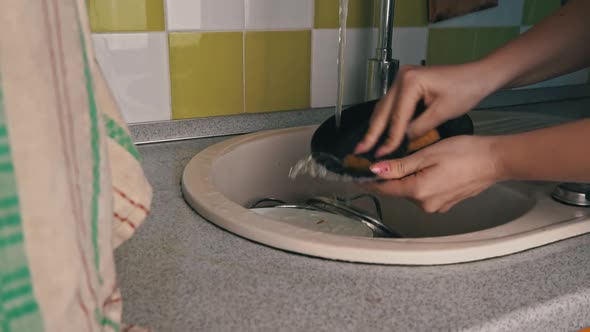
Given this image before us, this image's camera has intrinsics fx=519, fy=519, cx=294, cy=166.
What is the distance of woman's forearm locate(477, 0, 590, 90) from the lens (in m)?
0.74

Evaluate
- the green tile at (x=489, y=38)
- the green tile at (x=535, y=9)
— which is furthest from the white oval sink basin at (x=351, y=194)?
the green tile at (x=535, y=9)

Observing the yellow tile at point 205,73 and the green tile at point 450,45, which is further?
the green tile at point 450,45

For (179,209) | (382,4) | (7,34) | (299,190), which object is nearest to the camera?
(7,34)

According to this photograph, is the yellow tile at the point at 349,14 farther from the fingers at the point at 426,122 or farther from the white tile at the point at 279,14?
the fingers at the point at 426,122

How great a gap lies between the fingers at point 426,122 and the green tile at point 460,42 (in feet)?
1.50

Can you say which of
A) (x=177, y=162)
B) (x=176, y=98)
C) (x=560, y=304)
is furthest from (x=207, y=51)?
(x=560, y=304)

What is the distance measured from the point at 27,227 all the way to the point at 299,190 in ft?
2.47

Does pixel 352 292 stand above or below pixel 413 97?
below

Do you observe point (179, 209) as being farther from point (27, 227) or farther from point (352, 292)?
point (27, 227)

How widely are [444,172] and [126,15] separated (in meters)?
0.57

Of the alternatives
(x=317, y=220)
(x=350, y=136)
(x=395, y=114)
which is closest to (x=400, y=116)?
(x=395, y=114)

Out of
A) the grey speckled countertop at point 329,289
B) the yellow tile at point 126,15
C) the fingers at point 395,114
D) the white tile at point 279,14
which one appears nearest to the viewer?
the grey speckled countertop at point 329,289

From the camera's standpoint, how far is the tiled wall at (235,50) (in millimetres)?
861

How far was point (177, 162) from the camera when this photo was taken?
803 mm
